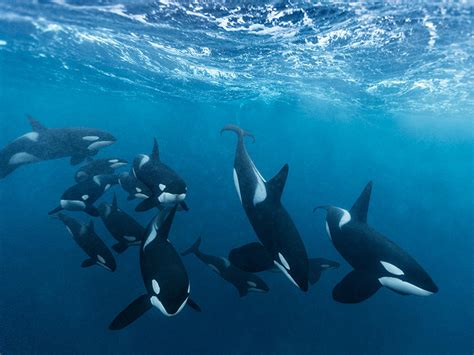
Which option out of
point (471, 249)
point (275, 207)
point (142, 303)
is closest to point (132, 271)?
point (142, 303)

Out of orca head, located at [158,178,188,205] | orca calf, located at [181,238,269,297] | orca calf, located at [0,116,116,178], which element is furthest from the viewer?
orca calf, located at [0,116,116,178]

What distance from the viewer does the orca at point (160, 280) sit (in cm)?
487

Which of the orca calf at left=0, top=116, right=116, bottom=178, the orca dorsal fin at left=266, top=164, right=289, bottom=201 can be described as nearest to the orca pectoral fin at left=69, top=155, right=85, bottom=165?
the orca calf at left=0, top=116, right=116, bottom=178

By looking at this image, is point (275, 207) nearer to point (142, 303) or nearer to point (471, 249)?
point (142, 303)

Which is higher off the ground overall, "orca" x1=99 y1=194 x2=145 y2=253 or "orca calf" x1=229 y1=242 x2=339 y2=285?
"orca calf" x1=229 y1=242 x2=339 y2=285

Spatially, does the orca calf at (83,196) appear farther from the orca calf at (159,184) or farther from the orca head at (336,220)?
the orca head at (336,220)

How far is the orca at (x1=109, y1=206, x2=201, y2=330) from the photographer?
487 cm

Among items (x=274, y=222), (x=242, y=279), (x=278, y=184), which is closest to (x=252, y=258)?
(x=274, y=222)

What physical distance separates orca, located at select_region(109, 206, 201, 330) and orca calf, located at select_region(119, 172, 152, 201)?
190 cm

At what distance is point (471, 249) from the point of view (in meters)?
16.8

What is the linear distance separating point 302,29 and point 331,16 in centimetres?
156

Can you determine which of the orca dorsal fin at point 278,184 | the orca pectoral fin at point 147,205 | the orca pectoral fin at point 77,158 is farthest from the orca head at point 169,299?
the orca pectoral fin at point 77,158

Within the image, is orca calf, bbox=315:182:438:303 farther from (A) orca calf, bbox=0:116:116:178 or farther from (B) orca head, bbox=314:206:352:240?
(A) orca calf, bbox=0:116:116:178

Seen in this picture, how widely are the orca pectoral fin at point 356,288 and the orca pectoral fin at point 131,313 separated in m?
4.00
